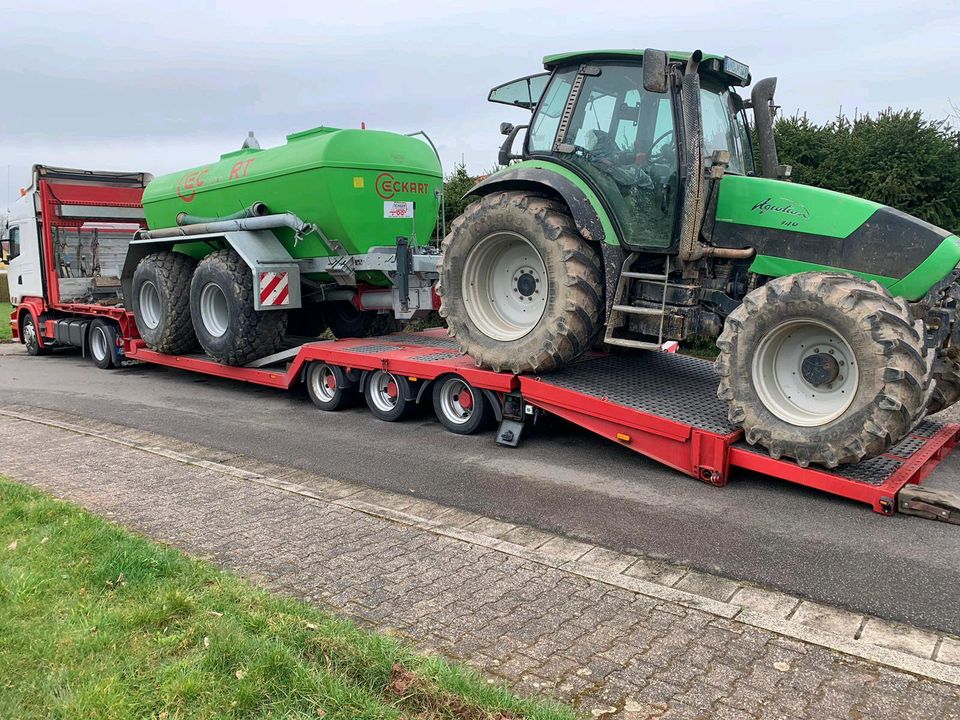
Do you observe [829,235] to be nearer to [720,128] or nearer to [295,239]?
[720,128]

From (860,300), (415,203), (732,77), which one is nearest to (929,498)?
(860,300)

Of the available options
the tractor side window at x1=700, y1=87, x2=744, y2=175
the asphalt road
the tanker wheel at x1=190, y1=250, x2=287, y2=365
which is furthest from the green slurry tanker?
the tractor side window at x1=700, y1=87, x2=744, y2=175

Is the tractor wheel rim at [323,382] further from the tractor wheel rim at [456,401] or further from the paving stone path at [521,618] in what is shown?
the paving stone path at [521,618]

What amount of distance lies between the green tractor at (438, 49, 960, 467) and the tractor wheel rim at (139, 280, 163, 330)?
5.21 metres

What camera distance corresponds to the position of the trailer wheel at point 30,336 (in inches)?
550

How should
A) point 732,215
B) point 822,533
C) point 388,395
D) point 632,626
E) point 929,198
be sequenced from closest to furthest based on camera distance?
1. point 632,626
2. point 822,533
3. point 732,215
4. point 388,395
5. point 929,198

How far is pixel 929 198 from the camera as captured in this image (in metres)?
10.3

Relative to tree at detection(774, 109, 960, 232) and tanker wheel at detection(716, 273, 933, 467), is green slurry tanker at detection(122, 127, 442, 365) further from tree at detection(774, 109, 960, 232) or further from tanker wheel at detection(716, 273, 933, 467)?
tree at detection(774, 109, 960, 232)

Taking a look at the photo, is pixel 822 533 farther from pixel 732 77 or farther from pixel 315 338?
pixel 315 338

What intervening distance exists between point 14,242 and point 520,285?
11.1 meters

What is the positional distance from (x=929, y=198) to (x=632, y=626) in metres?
8.90

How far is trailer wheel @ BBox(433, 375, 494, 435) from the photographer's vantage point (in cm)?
733

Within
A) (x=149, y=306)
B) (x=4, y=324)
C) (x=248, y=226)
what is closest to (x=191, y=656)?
(x=248, y=226)

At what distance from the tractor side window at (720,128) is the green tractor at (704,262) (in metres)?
0.02
